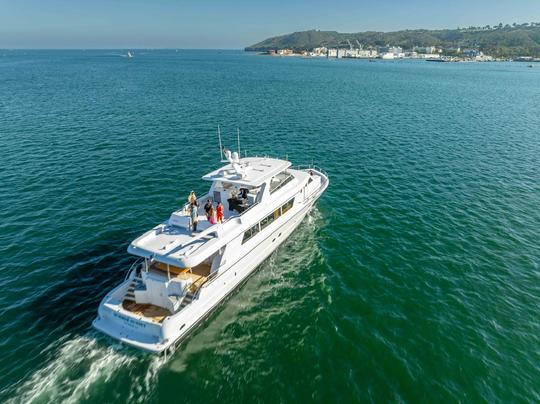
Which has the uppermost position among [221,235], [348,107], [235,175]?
[235,175]

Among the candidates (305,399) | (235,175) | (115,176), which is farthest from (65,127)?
(305,399)

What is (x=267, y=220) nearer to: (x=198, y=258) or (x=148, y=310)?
(x=198, y=258)

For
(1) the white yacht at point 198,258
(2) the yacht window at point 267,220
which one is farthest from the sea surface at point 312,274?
(2) the yacht window at point 267,220

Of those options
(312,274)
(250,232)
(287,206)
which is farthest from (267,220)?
(312,274)

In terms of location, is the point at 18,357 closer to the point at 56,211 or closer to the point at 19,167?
the point at 56,211

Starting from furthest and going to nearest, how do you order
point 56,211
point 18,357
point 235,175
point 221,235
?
point 56,211 → point 235,175 → point 221,235 → point 18,357

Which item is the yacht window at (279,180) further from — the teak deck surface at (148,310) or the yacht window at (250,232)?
the teak deck surface at (148,310)
